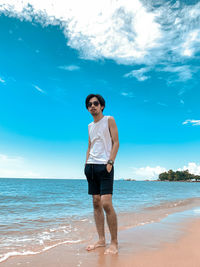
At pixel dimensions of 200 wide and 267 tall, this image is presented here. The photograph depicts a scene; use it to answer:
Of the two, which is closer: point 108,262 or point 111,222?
point 108,262

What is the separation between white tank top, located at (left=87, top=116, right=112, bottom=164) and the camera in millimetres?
3354

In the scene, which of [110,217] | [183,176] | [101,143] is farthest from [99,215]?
[183,176]

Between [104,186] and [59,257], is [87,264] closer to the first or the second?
[59,257]

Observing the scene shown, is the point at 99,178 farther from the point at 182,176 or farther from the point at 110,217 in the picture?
the point at 182,176

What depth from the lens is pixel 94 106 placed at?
139 inches

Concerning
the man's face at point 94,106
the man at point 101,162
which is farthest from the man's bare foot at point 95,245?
the man's face at point 94,106

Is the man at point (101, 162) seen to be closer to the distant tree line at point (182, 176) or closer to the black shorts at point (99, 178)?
the black shorts at point (99, 178)

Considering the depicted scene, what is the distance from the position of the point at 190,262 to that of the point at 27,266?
211 cm

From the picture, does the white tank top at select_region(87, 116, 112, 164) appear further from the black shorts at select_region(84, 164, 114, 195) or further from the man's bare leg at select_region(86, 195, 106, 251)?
the man's bare leg at select_region(86, 195, 106, 251)

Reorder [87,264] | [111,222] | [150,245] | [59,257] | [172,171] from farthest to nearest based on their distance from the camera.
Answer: [172,171], [150,245], [111,222], [59,257], [87,264]

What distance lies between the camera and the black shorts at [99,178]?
3.21 m

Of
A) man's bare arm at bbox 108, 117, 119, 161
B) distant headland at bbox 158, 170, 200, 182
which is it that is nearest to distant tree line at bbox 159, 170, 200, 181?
distant headland at bbox 158, 170, 200, 182

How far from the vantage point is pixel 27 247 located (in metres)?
3.84

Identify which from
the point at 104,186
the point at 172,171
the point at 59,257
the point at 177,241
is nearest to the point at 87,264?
the point at 59,257
